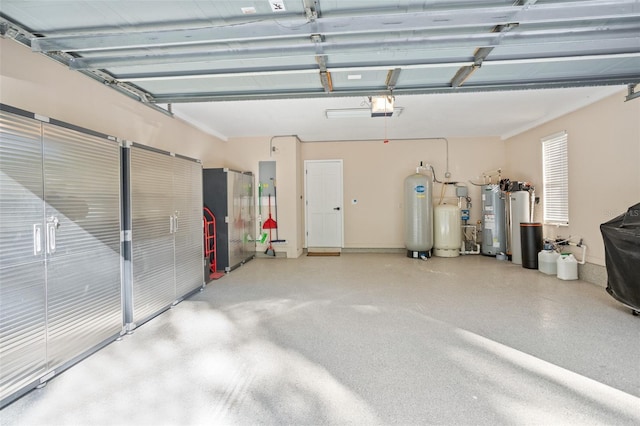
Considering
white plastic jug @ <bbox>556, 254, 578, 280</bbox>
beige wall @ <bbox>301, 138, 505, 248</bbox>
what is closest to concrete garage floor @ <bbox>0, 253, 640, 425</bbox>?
white plastic jug @ <bbox>556, 254, 578, 280</bbox>

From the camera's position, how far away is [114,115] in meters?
3.65

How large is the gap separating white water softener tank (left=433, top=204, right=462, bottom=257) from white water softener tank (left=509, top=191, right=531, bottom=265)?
1.05 meters

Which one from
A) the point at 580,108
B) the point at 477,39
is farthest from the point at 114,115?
the point at 580,108

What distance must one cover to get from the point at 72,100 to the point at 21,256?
1869 mm

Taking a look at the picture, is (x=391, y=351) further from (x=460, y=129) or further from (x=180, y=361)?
(x=460, y=129)

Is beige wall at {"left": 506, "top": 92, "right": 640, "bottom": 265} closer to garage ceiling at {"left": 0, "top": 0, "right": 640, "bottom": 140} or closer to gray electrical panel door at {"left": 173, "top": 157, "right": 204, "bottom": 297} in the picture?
garage ceiling at {"left": 0, "top": 0, "right": 640, "bottom": 140}

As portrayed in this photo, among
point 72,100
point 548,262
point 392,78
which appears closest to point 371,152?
point 548,262

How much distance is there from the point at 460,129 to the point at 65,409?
701cm

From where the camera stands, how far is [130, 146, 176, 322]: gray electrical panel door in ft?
9.85

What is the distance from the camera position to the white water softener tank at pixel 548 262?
16.4 feet

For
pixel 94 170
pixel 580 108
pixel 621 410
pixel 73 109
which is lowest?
pixel 621 410

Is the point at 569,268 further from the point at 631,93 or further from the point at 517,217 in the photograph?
the point at 631,93

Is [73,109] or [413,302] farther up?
[73,109]

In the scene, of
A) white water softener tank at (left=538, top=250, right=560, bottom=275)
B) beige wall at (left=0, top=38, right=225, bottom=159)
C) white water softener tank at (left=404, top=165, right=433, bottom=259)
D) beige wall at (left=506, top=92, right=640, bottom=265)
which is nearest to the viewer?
beige wall at (left=0, top=38, right=225, bottom=159)
